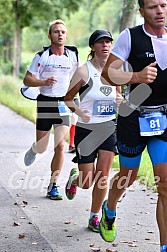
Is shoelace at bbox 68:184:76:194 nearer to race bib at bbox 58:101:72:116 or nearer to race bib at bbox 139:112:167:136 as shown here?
race bib at bbox 58:101:72:116

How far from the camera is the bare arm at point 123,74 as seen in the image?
4.86 m

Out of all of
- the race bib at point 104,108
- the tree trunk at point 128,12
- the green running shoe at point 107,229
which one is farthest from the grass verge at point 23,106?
the tree trunk at point 128,12

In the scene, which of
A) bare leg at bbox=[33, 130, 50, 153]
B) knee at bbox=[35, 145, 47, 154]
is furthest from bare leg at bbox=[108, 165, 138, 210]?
knee at bbox=[35, 145, 47, 154]

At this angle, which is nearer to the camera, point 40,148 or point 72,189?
point 72,189

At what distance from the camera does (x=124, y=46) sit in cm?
504

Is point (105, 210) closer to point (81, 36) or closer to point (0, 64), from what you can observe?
point (0, 64)

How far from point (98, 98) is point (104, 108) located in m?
0.12

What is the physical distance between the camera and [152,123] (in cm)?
515

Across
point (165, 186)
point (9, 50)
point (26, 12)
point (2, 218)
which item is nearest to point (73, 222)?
point (2, 218)

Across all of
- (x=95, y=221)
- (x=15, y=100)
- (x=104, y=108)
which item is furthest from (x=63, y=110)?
(x=15, y=100)

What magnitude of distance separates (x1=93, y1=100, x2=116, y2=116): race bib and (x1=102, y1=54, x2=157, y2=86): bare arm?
1.25 meters

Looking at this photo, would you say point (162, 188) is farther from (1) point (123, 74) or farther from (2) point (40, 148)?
(2) point (40, 148)

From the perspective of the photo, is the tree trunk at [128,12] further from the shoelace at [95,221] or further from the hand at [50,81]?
the shoelace at [95,221]

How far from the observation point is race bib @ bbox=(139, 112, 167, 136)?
16.9ft
